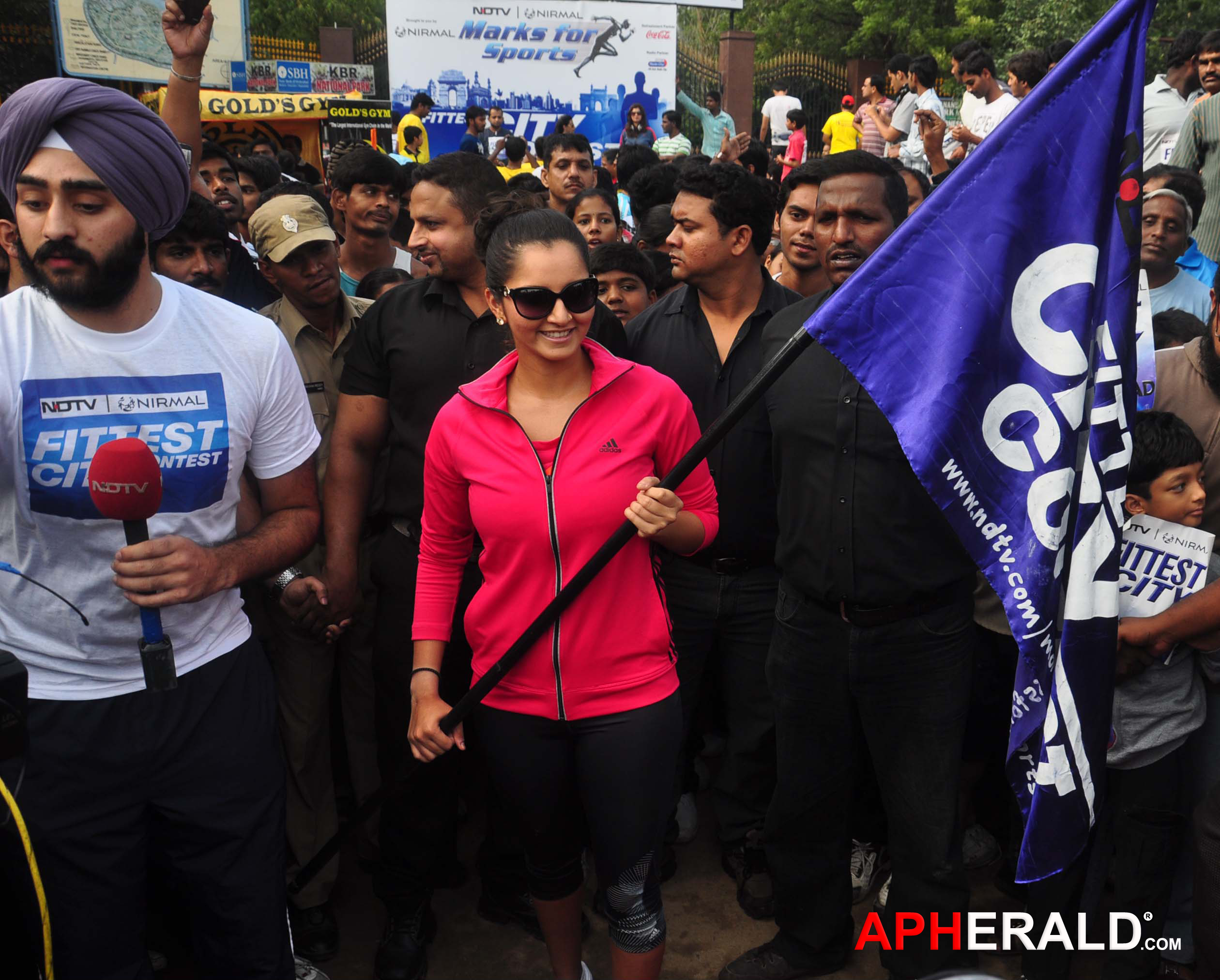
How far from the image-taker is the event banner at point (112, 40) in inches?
391

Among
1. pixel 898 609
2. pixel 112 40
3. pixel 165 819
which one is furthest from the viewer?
pixel 112 40

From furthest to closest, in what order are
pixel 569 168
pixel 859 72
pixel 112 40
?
pixel 859 72 → pixel 112 40 → pixel 569 168

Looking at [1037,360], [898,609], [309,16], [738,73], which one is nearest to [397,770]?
[898,609]

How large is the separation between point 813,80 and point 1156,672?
29.7m

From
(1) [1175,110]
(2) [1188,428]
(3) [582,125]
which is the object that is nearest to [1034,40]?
(3) [582,125]

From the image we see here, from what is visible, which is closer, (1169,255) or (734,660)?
(734,660)

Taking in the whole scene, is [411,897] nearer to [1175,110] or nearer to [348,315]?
[348,315]

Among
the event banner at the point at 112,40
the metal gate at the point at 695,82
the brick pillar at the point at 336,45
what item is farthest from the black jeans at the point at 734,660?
the brick pillar at the point at 336,45

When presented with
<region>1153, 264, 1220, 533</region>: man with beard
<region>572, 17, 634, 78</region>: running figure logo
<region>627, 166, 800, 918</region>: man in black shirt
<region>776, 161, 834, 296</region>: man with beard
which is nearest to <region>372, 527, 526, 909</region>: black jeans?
<region>627, 166, 800, 918</region>: man in black shirt

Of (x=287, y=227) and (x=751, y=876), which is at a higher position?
(x=287, y=227)

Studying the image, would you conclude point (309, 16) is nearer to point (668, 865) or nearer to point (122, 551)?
point (668, 865)

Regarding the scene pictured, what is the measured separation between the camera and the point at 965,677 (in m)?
3.12

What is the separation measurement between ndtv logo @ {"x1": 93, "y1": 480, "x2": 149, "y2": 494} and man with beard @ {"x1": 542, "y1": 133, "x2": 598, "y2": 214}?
16.7ft

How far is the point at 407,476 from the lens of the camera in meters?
3.48
